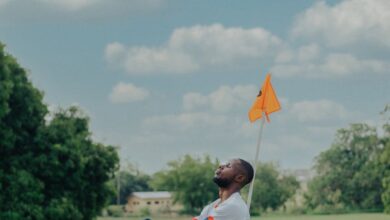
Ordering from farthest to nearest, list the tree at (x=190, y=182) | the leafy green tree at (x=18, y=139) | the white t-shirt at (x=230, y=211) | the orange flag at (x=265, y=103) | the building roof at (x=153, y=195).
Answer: the building roof at (x=153, y=195) < the tree at (x=190, y=182) < the leafy green tree at (x=18, y=139) < the orange flag at (x=265, y=103) < the white t-shirt at (x=230, y=211)

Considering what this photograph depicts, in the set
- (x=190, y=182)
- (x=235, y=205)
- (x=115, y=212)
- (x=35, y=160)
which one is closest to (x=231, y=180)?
(x=235, y=205)

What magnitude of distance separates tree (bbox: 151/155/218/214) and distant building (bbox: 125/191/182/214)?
2.68 metres

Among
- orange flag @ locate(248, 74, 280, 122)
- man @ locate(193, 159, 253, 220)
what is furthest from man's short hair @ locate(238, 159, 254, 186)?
orange flag @ locate(248, 74, 280, 122)

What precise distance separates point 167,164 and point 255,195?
13186mm

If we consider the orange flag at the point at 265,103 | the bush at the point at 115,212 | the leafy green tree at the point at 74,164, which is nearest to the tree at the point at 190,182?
the bush at the point at 115,212

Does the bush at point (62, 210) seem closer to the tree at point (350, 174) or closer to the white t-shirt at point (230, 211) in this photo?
the white t-shirt at point (230, 211)

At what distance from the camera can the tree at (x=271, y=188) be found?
11050 cm

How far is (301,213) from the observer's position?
337 feet

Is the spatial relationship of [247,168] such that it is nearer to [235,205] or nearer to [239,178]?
[239,178]

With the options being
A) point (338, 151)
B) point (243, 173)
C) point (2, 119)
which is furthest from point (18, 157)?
point (338, 151)

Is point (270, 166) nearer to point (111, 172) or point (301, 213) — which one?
point (301, 213)

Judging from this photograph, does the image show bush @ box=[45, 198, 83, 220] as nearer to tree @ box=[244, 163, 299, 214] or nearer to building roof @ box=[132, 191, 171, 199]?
tree @ box=[244, 163, 299, 214]

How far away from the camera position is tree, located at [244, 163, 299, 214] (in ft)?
363

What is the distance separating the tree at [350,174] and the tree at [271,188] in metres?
7.07
